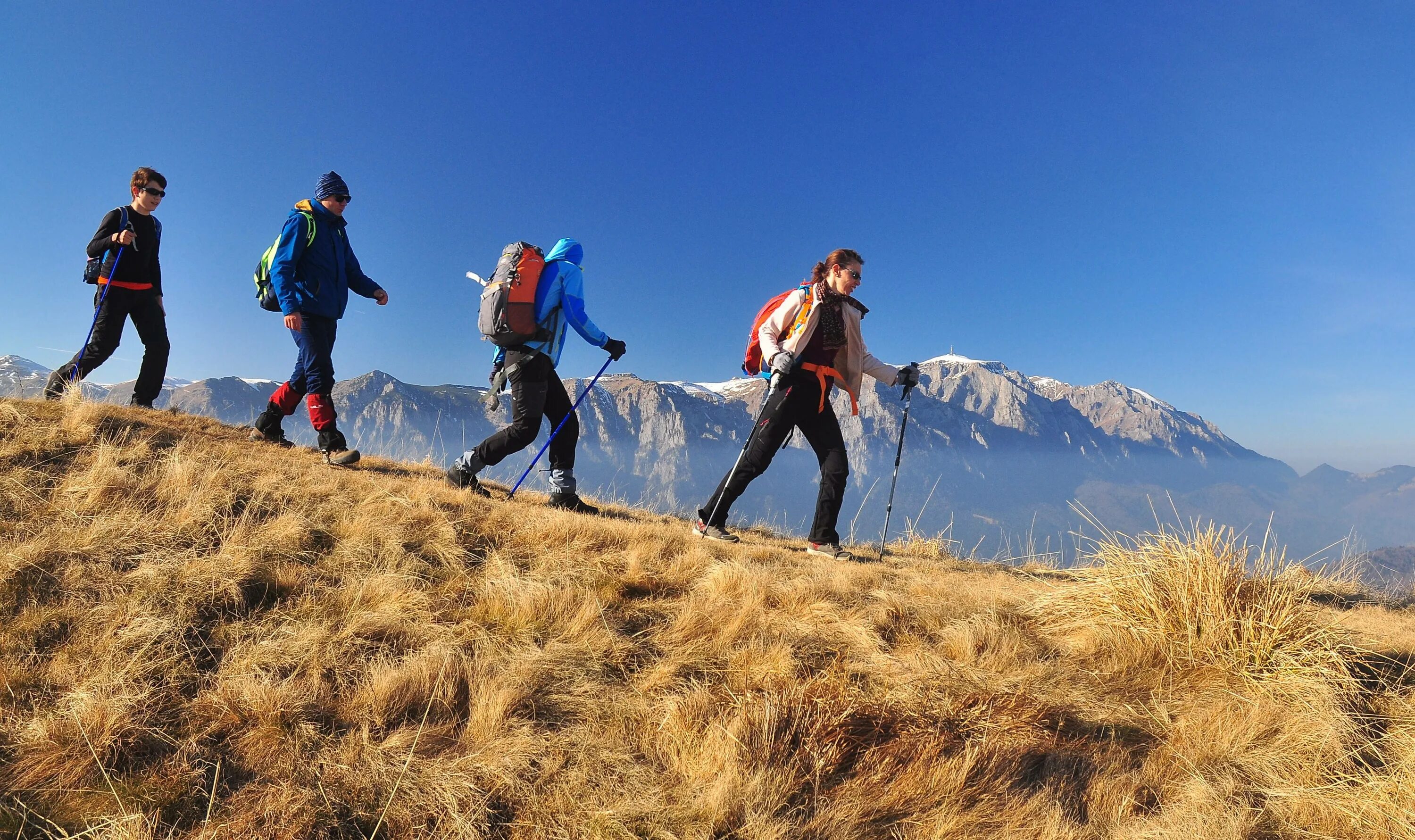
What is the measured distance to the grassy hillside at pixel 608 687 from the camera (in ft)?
6.68

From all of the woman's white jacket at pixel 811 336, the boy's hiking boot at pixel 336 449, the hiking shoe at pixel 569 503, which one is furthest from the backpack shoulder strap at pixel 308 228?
the woman's white jacket at pixel 811 336

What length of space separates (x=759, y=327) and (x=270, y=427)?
575cm

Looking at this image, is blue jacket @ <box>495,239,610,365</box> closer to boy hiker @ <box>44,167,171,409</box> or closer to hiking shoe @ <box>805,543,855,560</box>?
hiking shoe @ <box>805,543,855,560</box>

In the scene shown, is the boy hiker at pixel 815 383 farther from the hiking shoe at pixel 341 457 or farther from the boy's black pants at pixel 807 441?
the hiking shoe at pixel 341 457

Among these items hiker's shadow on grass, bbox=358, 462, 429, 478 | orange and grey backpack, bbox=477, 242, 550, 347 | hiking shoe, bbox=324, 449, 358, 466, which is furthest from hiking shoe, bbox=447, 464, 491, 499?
orange and grey backpack, bbox=477, 242, 550, 347

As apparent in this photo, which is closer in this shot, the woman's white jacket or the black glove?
the woman's white jacket

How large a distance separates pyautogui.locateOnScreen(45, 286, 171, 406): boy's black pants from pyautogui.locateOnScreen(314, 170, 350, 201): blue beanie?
8.45 feet

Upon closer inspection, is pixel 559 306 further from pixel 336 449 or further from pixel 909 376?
pixel 909 376

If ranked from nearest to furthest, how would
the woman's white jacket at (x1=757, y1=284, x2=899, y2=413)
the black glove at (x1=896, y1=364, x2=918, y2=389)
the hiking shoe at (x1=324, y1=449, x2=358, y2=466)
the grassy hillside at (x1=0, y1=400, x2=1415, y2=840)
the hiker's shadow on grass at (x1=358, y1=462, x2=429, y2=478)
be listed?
the grassy hillside at (x1=0, y1=400, x2=1415, y2=840) < the woman's white jacket at (x1=757, y1=284, x2=899, y2=413) < the hiking shoe at (x1=324, y1=449, x2=358, y2=466) < the hiker's shadow on grass at (x1=358, y1=462, x2=429, y2=478) < the black glove at (x1=896, y1=364, x2=918, y2=389)

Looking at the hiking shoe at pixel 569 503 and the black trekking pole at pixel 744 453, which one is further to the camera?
the hiking shoe at pixel 569 503

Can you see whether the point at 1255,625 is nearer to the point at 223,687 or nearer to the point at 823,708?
the point at 823,708

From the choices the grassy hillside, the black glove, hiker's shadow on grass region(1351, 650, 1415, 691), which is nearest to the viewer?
the grassy hillside

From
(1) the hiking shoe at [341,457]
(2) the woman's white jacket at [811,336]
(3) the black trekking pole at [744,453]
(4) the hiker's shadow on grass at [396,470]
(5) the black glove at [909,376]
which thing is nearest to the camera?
(2) the woman's white jacket at [811,336]

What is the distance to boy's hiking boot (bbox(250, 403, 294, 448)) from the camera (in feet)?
22.2
